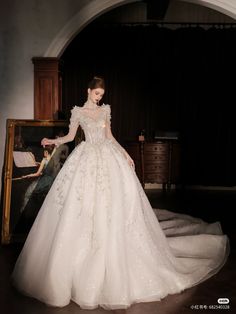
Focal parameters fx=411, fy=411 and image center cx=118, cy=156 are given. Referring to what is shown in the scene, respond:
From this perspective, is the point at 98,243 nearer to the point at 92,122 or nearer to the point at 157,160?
the point at 92,122

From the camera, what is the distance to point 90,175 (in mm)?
3385

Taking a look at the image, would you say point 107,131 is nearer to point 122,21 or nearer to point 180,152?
point 180,152

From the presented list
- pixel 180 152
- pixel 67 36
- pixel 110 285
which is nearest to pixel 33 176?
pixel 67 36

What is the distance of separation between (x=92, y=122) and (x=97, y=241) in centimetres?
107

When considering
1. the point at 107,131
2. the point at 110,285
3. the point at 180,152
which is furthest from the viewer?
the point at 180,152

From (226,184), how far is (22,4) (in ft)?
18.7

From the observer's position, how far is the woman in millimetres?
3078

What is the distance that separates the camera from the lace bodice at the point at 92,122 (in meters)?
3.65

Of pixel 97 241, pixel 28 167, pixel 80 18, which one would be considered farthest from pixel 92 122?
pixel 80 18

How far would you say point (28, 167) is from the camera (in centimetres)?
479

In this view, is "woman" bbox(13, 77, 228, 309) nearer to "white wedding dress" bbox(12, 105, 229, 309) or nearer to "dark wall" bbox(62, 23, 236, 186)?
"white wedding dress" bbox(12, 105, 229, 309)

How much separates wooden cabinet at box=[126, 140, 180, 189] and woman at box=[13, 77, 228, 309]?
4184 millimetres

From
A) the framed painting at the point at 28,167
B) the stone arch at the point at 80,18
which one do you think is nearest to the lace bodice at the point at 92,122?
the framed painting at the point at 28,167

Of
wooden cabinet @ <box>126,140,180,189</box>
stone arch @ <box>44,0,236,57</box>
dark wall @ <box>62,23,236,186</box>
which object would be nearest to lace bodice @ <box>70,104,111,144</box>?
stone arch @ <box>44,0,236,57</box>
